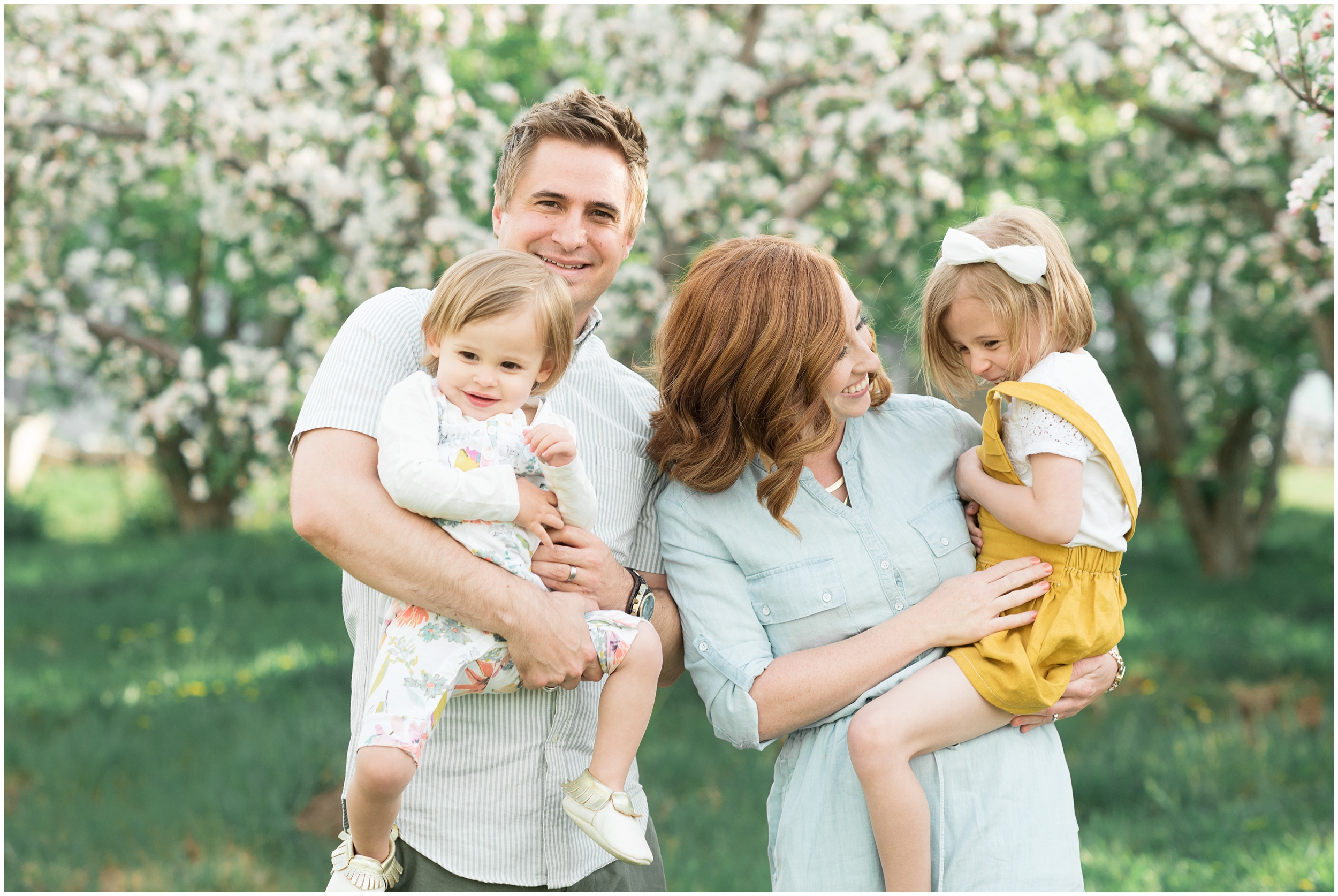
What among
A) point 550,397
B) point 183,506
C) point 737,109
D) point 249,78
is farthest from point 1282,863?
point 183,506

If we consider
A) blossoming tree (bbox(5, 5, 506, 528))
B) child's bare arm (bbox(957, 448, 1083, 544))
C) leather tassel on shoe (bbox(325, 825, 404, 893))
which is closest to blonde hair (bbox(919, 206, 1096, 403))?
child's bare arm (bbox(957, 448, 1083, 544))

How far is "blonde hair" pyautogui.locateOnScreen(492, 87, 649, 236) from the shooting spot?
2.35 m

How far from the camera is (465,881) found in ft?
6.95

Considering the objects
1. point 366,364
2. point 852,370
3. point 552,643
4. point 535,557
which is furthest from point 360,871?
point 852,370

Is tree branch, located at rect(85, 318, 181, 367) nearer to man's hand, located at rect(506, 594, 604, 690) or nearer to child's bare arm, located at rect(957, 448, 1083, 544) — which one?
man's hand, located at rect(506, 594, 604, 690)

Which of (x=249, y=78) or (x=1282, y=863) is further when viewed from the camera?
(x=249, y=78)

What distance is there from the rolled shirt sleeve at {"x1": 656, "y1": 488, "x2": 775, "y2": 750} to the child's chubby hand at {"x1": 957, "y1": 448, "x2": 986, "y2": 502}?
505mm

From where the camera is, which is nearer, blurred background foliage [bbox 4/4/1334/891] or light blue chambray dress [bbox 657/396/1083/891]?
light blue chambray dress [bbox 657/396/1083/891]

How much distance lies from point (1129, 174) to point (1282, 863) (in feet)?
16.2

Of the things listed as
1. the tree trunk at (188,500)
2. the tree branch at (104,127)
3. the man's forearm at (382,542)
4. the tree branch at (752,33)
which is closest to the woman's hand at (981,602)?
the man's forearm at (382,542)

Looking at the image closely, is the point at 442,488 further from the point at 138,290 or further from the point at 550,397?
the point at 138,290

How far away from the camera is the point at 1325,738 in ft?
17.7

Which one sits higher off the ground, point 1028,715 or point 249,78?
point 249,78

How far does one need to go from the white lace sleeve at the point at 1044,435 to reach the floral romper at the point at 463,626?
0.83m
